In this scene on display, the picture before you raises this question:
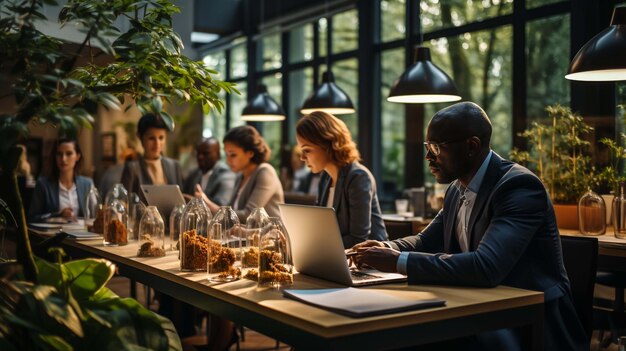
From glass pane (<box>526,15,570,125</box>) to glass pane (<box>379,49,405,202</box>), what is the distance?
1.97 m

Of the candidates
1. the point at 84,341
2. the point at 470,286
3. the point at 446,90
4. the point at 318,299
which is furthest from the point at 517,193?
the point at 446,90

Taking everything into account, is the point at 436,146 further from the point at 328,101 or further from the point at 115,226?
the point at 328,101

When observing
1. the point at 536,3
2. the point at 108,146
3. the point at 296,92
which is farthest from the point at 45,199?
the point at 108,146

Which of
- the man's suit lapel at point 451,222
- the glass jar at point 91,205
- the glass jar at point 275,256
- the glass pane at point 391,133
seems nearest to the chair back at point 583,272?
the man's suit lapel at point 451,222

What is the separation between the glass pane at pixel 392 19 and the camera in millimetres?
8414

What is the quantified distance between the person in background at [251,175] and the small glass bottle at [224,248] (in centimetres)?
170

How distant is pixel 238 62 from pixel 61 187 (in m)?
6.57

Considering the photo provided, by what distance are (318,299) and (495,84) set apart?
5.82 metres

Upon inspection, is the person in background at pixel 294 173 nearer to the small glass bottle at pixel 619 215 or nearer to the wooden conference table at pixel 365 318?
the small glass bottle at pixel 619 215

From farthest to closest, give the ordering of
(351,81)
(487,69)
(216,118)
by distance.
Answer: (216,118) → (351,81) → (487,69)

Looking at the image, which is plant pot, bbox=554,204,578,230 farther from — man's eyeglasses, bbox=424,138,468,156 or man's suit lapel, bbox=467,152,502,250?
man's eyeglasses, bbox=424,138,468,156

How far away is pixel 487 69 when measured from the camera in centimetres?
751

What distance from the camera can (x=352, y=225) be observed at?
3.70 m

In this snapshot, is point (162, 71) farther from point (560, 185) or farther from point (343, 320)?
point (560, 185)
